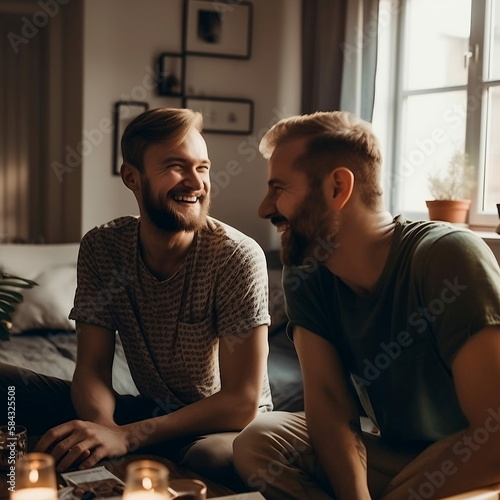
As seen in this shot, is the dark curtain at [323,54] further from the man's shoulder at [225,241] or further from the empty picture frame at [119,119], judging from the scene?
the man's shoulder at [225,241]

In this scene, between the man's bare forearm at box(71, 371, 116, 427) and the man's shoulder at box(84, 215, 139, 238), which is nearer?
the man's bare forearm at box(71, 371, 116, 427)

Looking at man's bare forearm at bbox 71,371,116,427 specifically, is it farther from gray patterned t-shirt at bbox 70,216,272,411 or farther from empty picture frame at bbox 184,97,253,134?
empty picture frame at bbox 184,97,253,134

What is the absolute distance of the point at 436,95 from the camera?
143 inches

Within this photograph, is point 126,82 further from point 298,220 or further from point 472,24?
point 298,220

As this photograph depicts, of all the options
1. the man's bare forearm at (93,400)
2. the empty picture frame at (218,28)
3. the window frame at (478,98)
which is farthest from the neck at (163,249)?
the empty picture frame at (218,28)

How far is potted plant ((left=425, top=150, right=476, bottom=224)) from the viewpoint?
3.31 m

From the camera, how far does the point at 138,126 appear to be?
6.59 feet

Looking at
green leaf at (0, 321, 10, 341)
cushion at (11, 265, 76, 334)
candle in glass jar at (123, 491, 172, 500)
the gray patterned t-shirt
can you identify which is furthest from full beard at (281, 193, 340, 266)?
cushion at (11, 265, 76, 334)

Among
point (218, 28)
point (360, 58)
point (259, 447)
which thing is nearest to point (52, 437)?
point (259, 447)

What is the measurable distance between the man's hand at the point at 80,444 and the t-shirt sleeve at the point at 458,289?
738 mm

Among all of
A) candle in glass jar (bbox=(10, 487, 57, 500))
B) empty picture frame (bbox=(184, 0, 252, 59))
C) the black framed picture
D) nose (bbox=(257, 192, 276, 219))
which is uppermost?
empty picture frame (bbox=(184, 0, 252, 59))

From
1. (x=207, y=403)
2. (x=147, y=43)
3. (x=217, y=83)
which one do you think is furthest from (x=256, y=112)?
(x=207, y=403)

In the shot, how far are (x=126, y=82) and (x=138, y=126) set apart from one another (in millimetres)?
1923

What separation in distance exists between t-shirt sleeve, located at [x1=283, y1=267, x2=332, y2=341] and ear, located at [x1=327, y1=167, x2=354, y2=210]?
0.60 feet
